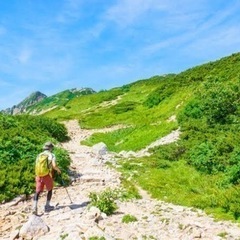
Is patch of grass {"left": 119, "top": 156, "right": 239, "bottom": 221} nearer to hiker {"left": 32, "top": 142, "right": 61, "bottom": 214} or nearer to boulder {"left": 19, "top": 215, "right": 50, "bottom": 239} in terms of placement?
hiker {"left": 32, "top": 142, "right": 61, "bottom": 214}

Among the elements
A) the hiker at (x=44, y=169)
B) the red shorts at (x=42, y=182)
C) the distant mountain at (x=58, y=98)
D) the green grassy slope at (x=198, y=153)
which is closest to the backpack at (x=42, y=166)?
the hiker at (x=44, y=169)

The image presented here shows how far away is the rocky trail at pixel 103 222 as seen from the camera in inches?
532

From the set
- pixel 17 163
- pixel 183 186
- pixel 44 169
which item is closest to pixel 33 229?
pixel 44 169

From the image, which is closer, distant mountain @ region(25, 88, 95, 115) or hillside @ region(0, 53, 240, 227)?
hillside @ region(0, 53, 240, 227)

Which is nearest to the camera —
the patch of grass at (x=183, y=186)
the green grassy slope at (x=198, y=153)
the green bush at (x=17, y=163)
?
the patch of grass at (x=183, y=186)

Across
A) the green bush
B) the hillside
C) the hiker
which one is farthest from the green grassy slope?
the hiker

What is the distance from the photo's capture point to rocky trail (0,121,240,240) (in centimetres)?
1351

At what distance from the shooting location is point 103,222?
48.9 feet

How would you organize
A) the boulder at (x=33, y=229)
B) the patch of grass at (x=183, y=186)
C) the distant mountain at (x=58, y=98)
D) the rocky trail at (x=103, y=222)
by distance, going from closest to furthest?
1. the rocky trail at (x=103, y=222)
2. the boulder at (x=33, y=229)
3. the patch of grass at (x=183, y=186)
4. the distant mountain at (x=58, y=98)

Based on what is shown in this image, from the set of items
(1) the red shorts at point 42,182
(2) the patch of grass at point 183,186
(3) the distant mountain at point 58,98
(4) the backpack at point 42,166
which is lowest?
(2) the patch of grass at point 183,186

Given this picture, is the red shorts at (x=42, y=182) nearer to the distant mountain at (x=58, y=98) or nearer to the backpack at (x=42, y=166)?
the backpack at (x=42, y=166)

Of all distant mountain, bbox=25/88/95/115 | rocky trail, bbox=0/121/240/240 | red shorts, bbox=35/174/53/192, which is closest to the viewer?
rocky trail, bbox=0/121/240/240

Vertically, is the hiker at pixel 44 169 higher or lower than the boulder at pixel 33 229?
higher

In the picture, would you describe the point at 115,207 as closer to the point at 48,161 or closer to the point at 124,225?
the point at 124,225
